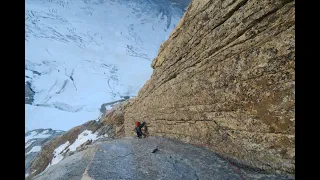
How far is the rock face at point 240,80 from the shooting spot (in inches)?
175

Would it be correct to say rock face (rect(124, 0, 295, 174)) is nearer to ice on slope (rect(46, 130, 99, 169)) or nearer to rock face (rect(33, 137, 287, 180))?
rock face (rect(33, 137, 287, 180))

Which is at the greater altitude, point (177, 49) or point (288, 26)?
point (177, 49)

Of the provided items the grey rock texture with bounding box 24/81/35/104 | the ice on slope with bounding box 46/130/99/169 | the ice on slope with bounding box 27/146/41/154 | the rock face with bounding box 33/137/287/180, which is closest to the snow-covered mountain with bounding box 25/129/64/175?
the ice on slope with bounding box 27/146/41/154

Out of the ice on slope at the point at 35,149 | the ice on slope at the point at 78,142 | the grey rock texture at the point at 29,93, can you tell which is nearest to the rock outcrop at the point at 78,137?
the ice on slope at the point at 78,142

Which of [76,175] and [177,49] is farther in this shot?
[177,49]

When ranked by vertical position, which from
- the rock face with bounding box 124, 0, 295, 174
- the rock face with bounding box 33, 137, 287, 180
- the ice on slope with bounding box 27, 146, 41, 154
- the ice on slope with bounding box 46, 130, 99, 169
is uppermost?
the rock face with bounding box 124, 0, 295, 174

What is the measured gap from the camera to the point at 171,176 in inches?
223

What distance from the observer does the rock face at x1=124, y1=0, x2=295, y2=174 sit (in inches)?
175

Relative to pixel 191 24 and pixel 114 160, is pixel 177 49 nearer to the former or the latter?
pixel 191 24

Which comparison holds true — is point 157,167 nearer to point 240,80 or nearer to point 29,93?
point 240,80

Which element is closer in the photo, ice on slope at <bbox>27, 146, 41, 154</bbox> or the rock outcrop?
the rock outcrop
